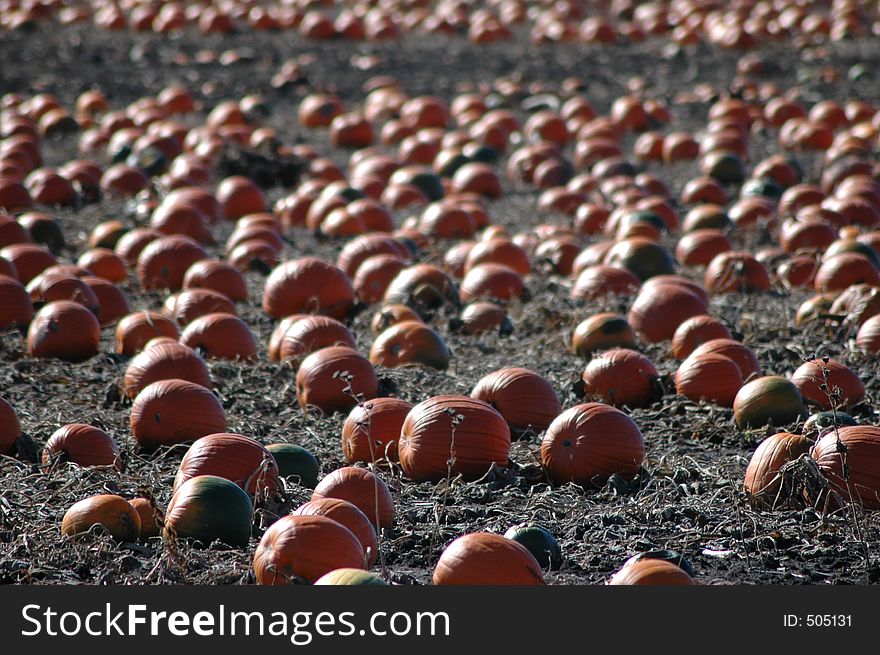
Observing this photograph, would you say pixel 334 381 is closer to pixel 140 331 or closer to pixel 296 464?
pixel 296 464

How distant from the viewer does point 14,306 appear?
772 cm

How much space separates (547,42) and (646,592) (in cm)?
1493

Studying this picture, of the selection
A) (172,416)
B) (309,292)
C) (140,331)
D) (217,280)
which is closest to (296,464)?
(172,416)

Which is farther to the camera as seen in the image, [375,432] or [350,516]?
[375,432]

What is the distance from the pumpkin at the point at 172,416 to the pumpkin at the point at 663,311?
9.37 ft

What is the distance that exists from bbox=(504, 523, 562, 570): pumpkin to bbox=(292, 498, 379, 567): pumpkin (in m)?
0.52

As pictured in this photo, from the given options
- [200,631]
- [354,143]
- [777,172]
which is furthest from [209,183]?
[200,631]

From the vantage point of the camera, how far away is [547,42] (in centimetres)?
1816

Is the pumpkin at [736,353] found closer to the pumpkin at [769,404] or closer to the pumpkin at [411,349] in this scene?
the pumpkin at [769,404]

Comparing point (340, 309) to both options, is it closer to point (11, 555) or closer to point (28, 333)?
point (28, 333)

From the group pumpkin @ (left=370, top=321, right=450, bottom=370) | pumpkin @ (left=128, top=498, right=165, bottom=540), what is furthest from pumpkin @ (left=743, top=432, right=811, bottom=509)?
pumpkin @ (left=128, top=498, right=165, bottom=540)

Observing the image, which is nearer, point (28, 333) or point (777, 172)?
point (28, 333)

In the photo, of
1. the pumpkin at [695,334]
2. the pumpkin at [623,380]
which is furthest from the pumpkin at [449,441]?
the pumpkin at [695,334]

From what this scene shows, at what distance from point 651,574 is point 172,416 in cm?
263
